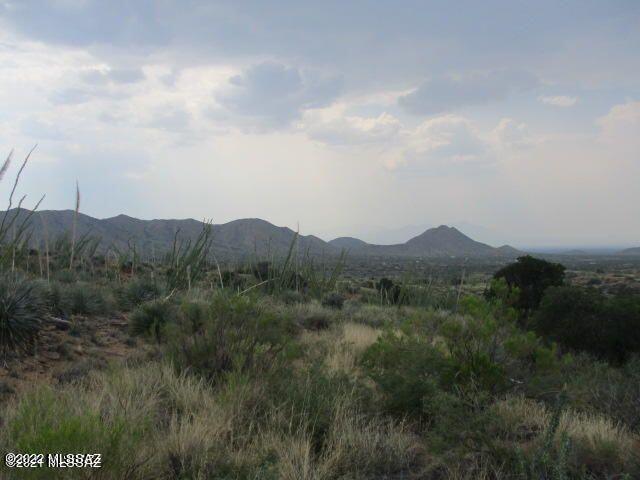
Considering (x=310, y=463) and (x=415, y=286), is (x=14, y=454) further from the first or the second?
(x=415, y=286)

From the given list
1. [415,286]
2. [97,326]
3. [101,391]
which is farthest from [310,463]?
[415,286]

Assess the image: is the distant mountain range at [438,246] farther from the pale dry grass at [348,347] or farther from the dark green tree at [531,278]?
the pale dry grass at [348,347]

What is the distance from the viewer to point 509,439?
228 inches

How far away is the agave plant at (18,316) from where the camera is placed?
8438 mm

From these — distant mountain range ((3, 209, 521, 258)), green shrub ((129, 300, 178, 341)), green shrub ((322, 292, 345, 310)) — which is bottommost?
green shrub ((322, 292, 345, 310))

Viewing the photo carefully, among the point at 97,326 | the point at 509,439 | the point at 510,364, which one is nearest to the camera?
the point at 509,439

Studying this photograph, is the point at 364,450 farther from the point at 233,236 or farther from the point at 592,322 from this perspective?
the point at 233,236

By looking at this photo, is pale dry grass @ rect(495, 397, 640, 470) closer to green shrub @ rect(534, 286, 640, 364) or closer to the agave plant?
green shrub @ rect(534, 286, 640, 364)

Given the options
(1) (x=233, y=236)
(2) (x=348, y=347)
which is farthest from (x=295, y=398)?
(1) (x=233, y=236)

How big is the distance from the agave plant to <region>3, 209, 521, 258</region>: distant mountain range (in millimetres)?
37898

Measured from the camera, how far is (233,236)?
99.4 meters

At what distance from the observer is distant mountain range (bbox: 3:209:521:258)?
7339 centimetres

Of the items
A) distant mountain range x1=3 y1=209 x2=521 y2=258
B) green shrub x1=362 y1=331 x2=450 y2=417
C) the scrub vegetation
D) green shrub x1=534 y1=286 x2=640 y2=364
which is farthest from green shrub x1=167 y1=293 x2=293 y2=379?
distant mountain range x1=3 y1=209 x2=521 y2=258

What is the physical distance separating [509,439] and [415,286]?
62.8 ft
